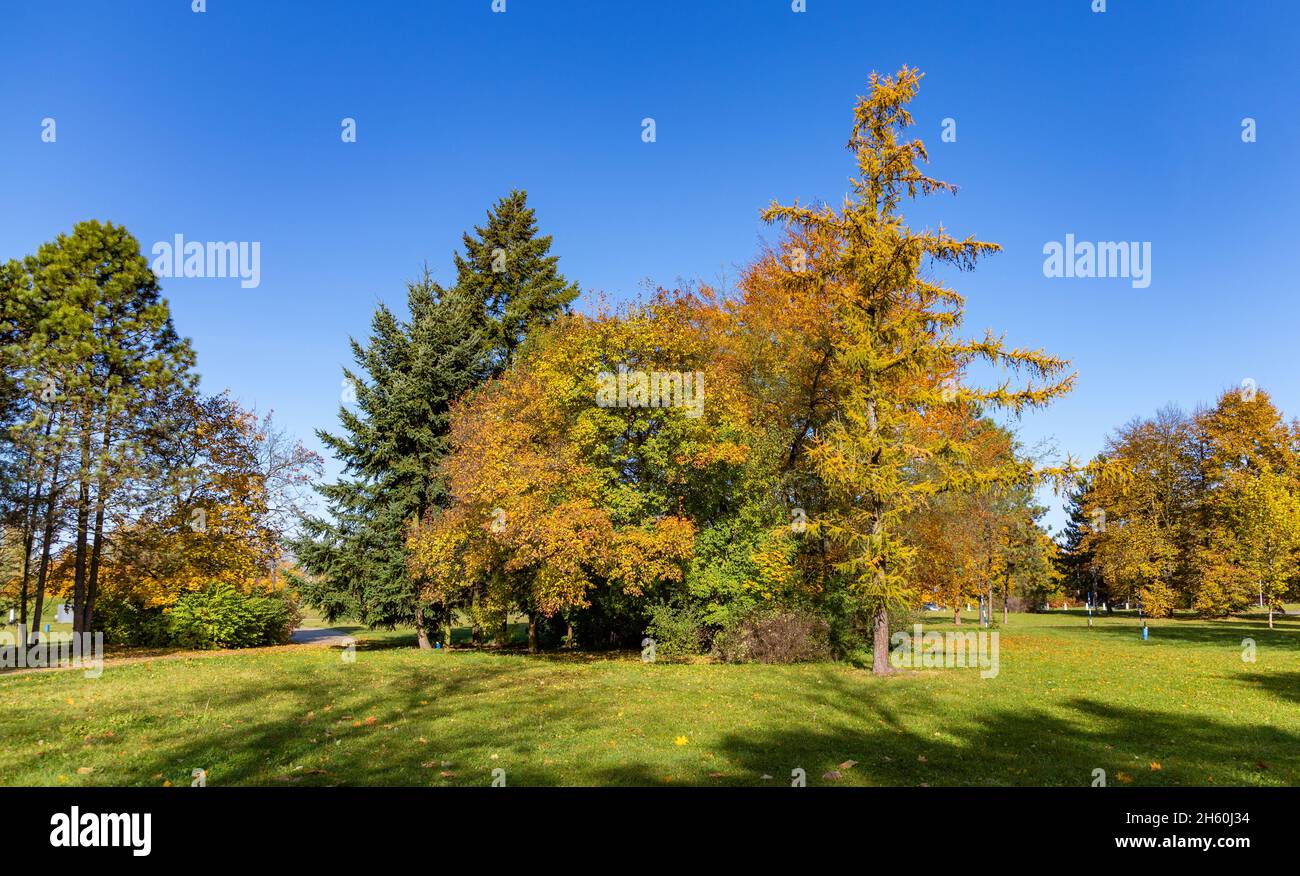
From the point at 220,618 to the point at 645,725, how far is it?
22.1m

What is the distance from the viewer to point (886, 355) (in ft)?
61.1

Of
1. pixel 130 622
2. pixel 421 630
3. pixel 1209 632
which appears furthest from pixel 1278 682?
pixel 130 622

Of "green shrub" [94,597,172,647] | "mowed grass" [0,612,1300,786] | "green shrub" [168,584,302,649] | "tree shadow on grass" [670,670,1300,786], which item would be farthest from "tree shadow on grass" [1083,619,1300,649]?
"green shrub" [94,597,172,647]

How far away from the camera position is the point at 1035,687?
1575 centimetres

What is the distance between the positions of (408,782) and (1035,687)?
14206 mm

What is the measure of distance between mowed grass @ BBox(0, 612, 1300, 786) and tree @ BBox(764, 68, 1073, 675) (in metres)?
3.80

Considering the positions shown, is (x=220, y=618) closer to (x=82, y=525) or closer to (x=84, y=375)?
(x=82, y=525)

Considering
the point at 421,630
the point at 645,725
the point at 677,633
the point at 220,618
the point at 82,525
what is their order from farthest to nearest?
the point at 421,630, the point at 220,618, the point at 82,525, the point at 677,633, the point at 645,725

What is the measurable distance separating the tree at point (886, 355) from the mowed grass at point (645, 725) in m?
3.80

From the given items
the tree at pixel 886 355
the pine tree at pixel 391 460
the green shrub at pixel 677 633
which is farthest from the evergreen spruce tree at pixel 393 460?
the tree at pixel 886 355

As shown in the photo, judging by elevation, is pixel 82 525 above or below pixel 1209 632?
above

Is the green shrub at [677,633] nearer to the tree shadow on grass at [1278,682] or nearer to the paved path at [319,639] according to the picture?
the paved path at [319,639]

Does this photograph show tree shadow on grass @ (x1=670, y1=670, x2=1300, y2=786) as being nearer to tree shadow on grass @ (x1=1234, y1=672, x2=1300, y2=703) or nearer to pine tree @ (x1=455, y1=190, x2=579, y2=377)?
tree shadow on grass @ (x1=1234, y1=672, x2=1300, y2=703)
